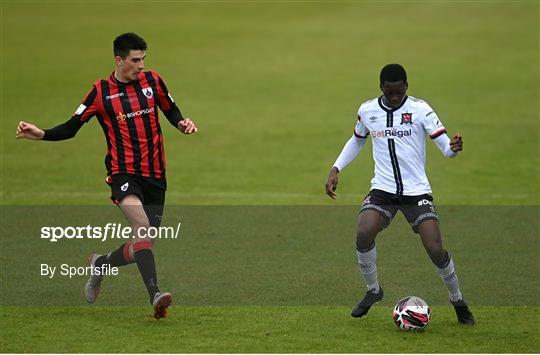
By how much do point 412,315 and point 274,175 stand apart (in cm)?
1193

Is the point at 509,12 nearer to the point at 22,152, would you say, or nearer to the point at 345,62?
the point at 345,62

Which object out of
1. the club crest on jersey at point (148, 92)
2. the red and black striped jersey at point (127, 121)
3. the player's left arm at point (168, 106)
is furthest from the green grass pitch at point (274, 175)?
the club crest on jersey at point (148, 92)

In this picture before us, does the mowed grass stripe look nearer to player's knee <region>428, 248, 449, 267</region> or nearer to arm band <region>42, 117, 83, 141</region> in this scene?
player's knee <region>428, 248, 449, 267</region>


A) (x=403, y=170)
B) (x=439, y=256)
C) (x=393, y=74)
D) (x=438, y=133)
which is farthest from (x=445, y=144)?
(x=439, y=256)

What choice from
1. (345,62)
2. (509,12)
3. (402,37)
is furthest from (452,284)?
(509,12)

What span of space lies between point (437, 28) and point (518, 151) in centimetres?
1498

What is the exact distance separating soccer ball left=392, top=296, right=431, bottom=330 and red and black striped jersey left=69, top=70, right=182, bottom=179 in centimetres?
310

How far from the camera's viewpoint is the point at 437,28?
3944 centimetres

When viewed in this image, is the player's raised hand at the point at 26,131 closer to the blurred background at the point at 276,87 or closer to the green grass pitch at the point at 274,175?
the green grass pitch at the point at 274,175

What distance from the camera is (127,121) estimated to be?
40.6 ft

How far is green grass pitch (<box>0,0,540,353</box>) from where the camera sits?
11992 mm

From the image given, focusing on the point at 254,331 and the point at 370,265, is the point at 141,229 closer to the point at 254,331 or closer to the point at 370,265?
the point at 254,331

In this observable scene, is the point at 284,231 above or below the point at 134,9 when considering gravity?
below

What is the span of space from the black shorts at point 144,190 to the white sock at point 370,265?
2.32 meters
